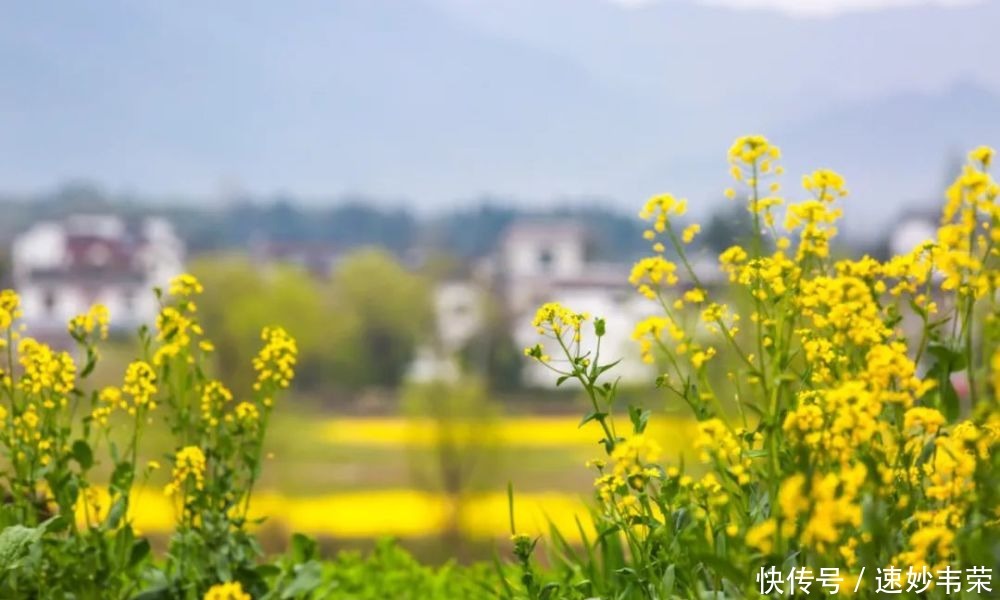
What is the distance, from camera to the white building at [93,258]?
13.0 metres

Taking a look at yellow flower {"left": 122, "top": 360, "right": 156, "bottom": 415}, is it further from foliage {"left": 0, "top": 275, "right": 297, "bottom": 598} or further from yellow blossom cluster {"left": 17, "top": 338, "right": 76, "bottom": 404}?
yellow blossom cluster {"left": 17, "top": 338, "right": 76, "bottom": 404}

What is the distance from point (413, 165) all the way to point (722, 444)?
2553 centimetres

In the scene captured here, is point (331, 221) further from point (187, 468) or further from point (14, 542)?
point (14, 542)

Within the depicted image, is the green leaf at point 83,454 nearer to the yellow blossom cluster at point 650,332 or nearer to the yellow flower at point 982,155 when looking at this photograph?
the yellow blossom cluster at point 650,332

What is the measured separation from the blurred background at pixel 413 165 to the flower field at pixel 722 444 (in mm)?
6831

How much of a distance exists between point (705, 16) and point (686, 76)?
5.11 ft

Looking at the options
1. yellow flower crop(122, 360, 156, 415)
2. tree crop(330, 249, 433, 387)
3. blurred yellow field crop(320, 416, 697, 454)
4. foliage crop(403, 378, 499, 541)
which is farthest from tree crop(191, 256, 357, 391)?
yellow flower crop(122, 360, 156, 415)

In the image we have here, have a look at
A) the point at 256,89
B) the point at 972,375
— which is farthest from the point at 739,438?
the point at 256,89

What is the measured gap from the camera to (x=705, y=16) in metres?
26.5

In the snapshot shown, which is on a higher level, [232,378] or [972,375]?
[972,375]

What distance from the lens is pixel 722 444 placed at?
1.48 metres

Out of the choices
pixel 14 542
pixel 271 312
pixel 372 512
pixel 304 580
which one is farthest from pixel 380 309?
pixel 14 542

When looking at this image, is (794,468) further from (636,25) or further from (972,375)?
(636,25)

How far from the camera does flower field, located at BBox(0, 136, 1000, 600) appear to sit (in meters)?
1.22
